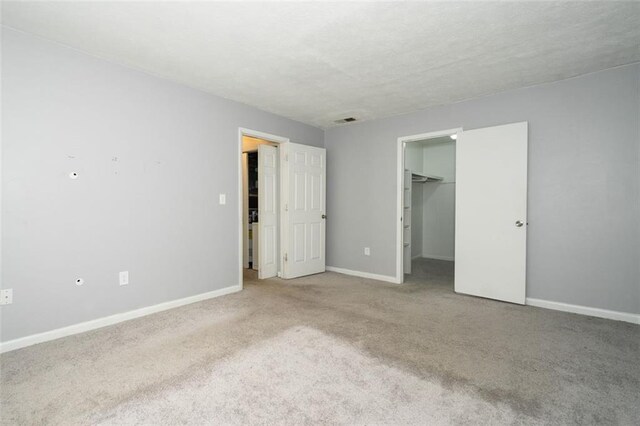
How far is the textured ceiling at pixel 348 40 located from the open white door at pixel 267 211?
1.29m

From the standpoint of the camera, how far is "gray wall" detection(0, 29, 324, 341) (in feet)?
7.93

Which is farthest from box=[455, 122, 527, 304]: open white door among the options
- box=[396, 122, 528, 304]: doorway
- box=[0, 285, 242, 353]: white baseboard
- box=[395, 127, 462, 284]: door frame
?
box=[0, 285, 242, 353]: white baseboard

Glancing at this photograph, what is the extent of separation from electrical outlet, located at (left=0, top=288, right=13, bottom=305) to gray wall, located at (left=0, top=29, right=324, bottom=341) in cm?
3

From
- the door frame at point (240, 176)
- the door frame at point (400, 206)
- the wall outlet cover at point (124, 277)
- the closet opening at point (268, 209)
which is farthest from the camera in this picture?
the closet opening at point (268, 209)

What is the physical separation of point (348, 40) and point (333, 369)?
2.53 metres

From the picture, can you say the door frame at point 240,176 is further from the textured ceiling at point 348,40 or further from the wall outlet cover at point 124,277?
the wall outlet cover at point 124,277

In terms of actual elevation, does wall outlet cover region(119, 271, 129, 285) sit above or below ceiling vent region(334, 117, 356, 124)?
below

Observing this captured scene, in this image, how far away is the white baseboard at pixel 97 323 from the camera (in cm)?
240

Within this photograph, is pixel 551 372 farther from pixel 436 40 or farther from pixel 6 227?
pixel 6 227

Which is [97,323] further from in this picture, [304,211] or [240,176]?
[304,211]

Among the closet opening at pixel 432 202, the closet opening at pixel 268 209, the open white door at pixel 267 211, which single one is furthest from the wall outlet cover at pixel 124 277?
the closet opening at pixel 432 202

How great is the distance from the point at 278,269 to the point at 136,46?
3.41 metres

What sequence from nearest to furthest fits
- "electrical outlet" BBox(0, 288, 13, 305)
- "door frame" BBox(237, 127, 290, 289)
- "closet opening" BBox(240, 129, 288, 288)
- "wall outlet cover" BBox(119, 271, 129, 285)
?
1. "electrical outlet" BBox(0, 288, 13, 305)
2. "wall outlet cover" BBox(119, 271, 129, 285)
3. "door frame" BBox(237, 127, 290, 289)
4. "closet opening" BBox(240, 129, 288, 288)

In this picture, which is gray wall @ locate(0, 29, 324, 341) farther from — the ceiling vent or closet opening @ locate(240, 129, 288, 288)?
the ceiling vent
